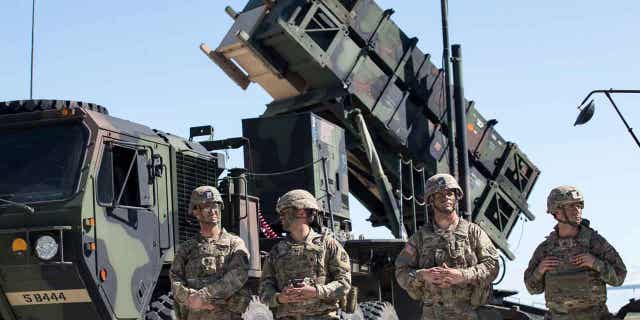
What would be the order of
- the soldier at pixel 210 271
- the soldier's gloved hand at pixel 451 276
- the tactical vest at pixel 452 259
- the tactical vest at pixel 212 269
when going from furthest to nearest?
1. the tactical vest at pixel 212 269
2. the soldier at pixel 210 271
3. the tactical vest at pixel 452 259
4. the soldier's gloved hand at pixel 451 276

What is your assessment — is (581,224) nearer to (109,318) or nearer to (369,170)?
(109,318)

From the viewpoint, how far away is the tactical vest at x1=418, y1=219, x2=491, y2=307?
19.4 feet

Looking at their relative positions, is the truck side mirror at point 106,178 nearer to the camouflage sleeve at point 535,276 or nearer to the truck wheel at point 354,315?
the truck wheel at point 354,315

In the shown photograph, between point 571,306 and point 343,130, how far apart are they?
517 cm

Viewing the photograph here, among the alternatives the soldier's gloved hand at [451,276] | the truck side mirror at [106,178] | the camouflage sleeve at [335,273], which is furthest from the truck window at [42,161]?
the soldier's gloved hand at [451,276]

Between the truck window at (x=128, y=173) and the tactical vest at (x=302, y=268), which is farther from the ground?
the truck window at (x=128, y=173)

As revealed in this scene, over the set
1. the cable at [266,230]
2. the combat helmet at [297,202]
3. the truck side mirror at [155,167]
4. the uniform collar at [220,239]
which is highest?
the truck side mirror at [155,167]

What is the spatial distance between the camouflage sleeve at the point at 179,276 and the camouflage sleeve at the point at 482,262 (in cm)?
175

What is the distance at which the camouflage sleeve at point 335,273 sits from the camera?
6031 mm

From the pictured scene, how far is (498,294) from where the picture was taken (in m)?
11.7

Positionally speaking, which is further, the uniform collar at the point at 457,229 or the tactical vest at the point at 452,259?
the uniform collar at the point at 457,229

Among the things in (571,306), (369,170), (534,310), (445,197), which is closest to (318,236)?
(445,197)

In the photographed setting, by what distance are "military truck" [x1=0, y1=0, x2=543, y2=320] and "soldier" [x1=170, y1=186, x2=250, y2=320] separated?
2.21 feet

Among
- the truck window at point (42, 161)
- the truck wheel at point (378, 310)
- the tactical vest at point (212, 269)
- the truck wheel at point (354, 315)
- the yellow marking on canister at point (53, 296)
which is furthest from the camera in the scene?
the truck wheel at point (378, 310)
